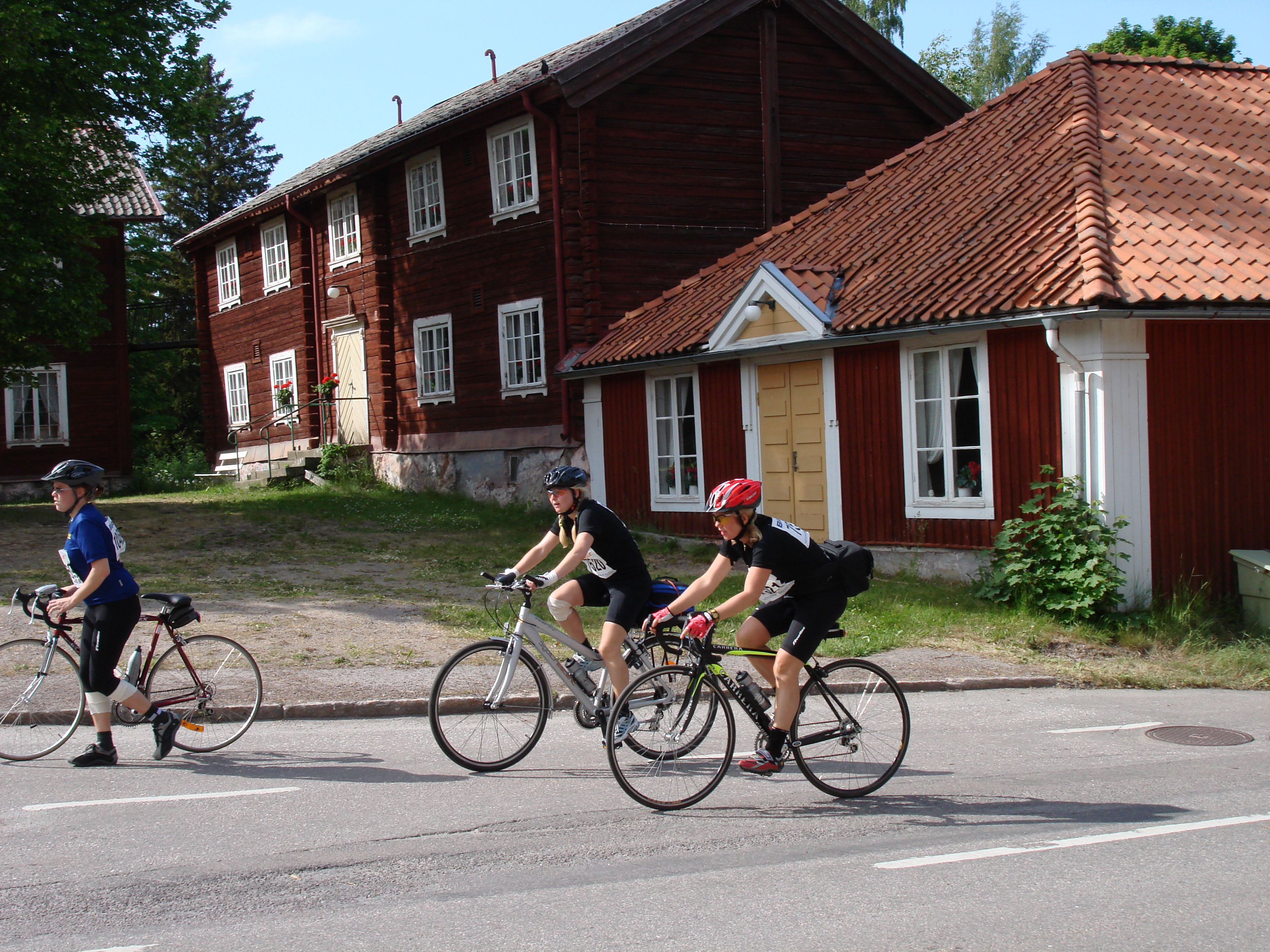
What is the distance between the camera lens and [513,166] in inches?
870

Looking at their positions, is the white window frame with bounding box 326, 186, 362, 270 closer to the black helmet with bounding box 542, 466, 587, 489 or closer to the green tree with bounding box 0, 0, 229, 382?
the green tree with bounding box 0, 0, 229, 382

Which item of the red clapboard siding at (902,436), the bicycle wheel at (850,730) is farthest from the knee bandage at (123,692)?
the red clapboard siding at (902,436)

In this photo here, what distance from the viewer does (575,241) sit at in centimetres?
2095

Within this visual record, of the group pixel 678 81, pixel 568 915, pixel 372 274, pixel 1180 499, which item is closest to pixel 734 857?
pixel 568 915

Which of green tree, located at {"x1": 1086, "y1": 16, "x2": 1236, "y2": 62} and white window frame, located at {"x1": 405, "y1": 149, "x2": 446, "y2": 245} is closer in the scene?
white window frame, located at {"x1": 405, "y1": 149, "x2": 446, "y2": 245}

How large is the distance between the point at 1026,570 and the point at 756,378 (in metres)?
5.33

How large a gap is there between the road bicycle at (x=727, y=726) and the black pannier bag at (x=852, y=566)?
0.95 feet

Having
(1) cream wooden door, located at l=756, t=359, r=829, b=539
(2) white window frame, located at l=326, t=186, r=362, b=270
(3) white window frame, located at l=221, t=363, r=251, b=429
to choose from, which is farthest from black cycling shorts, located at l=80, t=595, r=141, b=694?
(3) white window frame, located at l=221, t=363, r=251, b=429

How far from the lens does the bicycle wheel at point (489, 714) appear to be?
6.91 metres

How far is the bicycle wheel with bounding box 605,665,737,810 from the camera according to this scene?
6.25 metres

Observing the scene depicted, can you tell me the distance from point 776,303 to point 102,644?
33.5ft

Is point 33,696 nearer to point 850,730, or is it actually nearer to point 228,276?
point 850,730

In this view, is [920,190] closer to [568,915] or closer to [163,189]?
[568,915]

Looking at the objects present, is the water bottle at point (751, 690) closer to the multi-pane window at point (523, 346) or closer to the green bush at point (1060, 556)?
the green bush at point (1060, 556)
